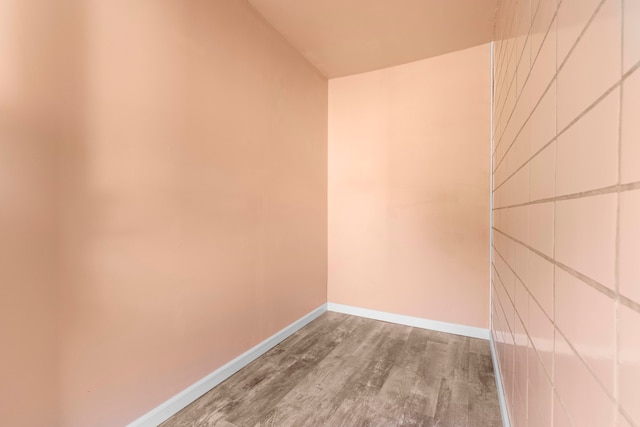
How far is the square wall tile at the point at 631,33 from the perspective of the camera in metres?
0.36

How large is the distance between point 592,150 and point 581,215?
125 millimetres

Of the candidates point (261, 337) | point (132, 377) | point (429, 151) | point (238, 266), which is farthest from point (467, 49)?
point (132, 377)

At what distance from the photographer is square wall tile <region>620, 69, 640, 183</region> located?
0.36 m

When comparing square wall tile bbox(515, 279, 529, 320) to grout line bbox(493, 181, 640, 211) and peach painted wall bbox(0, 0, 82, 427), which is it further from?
peach painted wall bbox(0, 0, 82, 427)

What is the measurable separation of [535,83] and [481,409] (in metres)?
1.66

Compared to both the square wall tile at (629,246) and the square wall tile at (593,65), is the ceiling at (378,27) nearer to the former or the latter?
the square wall tile at (593,65)

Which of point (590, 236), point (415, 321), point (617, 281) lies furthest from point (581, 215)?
point (415, 321)

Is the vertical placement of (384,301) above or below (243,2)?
below

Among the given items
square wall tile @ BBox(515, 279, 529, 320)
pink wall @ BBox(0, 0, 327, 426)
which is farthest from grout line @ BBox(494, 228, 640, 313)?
pink wall @ BBox(0, 0, 327, 426)

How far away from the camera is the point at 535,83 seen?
2.90 ft

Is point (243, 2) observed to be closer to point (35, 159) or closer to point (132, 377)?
point (35, 159)

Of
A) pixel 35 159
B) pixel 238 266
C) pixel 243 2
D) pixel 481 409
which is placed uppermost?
pixel 243 2

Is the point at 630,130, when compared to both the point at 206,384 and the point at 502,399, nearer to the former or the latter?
the point at 502,399

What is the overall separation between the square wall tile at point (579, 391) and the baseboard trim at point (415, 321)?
6.62 ft
